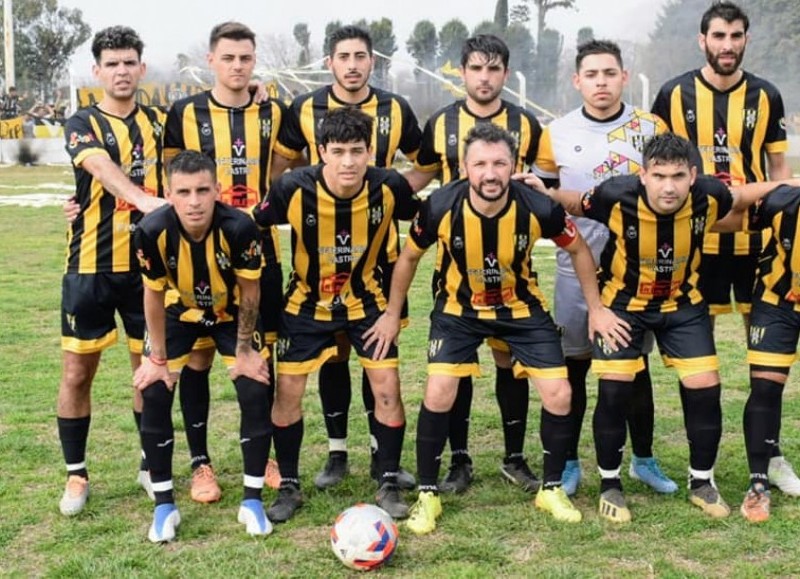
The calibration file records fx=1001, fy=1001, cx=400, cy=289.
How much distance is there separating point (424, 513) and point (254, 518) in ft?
2.54

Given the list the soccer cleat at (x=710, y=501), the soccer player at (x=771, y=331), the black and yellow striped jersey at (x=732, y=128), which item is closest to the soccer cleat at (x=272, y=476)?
the soccer cleat at (x=710, y=501)

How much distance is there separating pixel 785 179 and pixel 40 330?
6.55 meters

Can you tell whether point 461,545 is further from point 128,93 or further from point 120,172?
point 128,93

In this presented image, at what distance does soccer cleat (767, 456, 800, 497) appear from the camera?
16.1 ft

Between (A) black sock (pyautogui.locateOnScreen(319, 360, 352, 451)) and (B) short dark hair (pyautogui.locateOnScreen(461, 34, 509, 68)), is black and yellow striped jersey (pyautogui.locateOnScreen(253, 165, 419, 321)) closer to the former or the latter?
(A) black sock (pyautogui.locateOnScreen(319, 360, 352, 451))

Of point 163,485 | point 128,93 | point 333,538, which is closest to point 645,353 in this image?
point 333,538

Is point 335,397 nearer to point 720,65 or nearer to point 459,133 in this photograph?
point 459,133

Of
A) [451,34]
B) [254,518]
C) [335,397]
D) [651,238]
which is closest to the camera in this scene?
[254,518]

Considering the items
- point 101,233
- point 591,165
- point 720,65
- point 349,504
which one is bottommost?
point 349,504

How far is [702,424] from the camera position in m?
4.70

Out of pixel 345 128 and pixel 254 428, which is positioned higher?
pixel 345 128

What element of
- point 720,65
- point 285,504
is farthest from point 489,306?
point 720,65

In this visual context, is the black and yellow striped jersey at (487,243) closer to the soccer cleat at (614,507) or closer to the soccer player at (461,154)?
the soccer player at (461,154)

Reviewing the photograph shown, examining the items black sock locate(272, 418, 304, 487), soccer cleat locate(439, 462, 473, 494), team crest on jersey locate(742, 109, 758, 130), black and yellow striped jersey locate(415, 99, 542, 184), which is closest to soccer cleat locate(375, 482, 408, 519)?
soccer cleat locate(439, 462, 473, 494)
